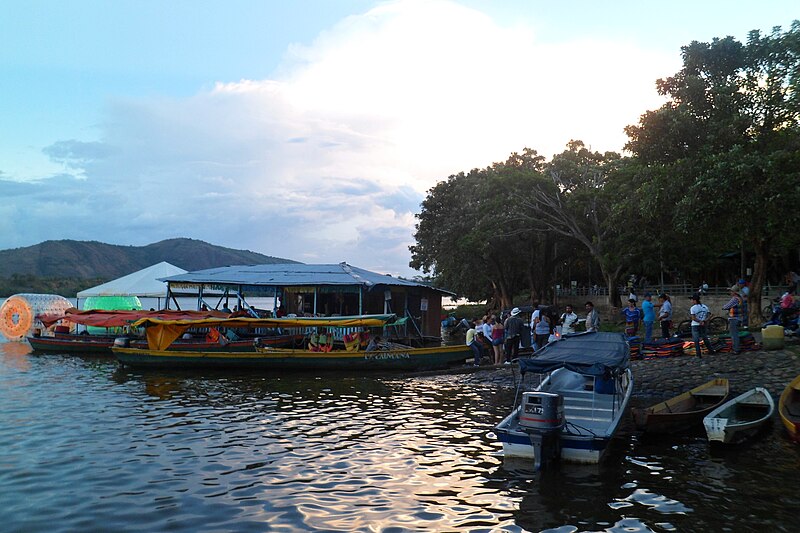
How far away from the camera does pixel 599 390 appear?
12305 millimetres

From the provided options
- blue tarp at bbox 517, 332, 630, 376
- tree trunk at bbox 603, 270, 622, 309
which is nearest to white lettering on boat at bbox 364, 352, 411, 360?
blue tarp at bbox 517, 332, 630, 376

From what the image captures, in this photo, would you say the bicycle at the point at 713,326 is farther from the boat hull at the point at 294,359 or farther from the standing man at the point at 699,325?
the boat hull at the point at 294,359

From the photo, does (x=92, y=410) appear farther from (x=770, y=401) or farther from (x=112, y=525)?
(x=770, y=401)

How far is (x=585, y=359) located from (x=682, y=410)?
4.49m

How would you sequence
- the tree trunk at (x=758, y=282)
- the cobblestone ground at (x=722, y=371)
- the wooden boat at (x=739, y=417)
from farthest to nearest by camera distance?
the tree trunk at (x=758, y=282) → the cobblestone ground at (x=722, y=371) → the wooden boat at (x=739, y=417)

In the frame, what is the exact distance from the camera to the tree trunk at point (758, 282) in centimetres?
2216

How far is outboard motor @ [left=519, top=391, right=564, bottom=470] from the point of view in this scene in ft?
30.3

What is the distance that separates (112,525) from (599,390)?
9754 millimetres

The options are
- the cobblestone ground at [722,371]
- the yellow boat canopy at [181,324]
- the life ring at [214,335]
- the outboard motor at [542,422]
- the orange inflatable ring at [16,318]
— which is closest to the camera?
the outboard motor at [542,422]

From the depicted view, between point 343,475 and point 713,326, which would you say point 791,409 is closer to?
point 343,475

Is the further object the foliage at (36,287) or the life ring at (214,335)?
the foliage at (36,287)

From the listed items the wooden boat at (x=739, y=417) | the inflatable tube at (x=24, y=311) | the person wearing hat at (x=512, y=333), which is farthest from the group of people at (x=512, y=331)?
the inflatable tube at (x=24, y=311)

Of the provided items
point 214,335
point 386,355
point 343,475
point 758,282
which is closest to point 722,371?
point 758,282

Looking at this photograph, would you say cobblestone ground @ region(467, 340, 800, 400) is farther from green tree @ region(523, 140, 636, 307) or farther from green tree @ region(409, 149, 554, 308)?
green tree @ region(409, 149, 554, 308)
